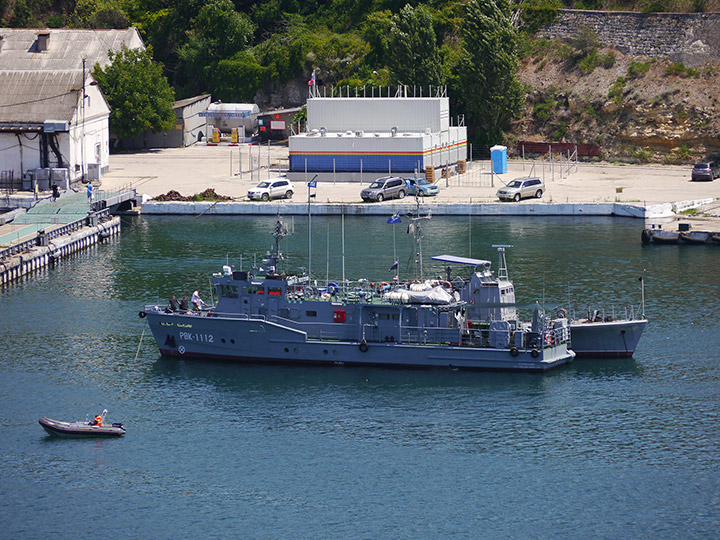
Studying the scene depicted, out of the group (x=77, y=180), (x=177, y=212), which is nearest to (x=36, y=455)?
(x=177, y=212)

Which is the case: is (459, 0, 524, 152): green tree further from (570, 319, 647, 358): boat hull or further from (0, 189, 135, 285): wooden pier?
(570, 319, 647, 358): boat hull

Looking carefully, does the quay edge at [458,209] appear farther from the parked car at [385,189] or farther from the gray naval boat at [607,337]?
the gray naval boat at [607,337]

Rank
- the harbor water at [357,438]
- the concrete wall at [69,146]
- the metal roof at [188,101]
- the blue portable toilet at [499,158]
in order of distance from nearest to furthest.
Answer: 1. the harbor water at [357,438]
2. the concrete wall at [69,146]
3. the blue portable toilet at [499,158]
4. the metal roof at [188,101]

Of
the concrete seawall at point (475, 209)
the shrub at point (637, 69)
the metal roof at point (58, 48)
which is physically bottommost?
the concrete seawall at point (475, 209)

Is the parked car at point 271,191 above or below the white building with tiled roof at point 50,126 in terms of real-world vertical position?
below

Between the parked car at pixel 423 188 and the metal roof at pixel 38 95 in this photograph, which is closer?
the parked car at pixel 423 188

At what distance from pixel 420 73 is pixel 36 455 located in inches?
2747

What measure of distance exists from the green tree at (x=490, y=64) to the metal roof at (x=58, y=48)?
33.2 m

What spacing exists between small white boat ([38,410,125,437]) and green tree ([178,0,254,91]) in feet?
271

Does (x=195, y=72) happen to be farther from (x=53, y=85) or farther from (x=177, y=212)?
(x=177, y=212)

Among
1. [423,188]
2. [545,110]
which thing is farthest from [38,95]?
[545,110]

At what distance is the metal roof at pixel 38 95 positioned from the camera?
93.6 m

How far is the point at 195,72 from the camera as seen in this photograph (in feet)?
414

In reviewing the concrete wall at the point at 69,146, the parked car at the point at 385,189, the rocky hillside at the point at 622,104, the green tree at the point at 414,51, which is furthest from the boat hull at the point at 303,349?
the green tree at the point at 414,51
